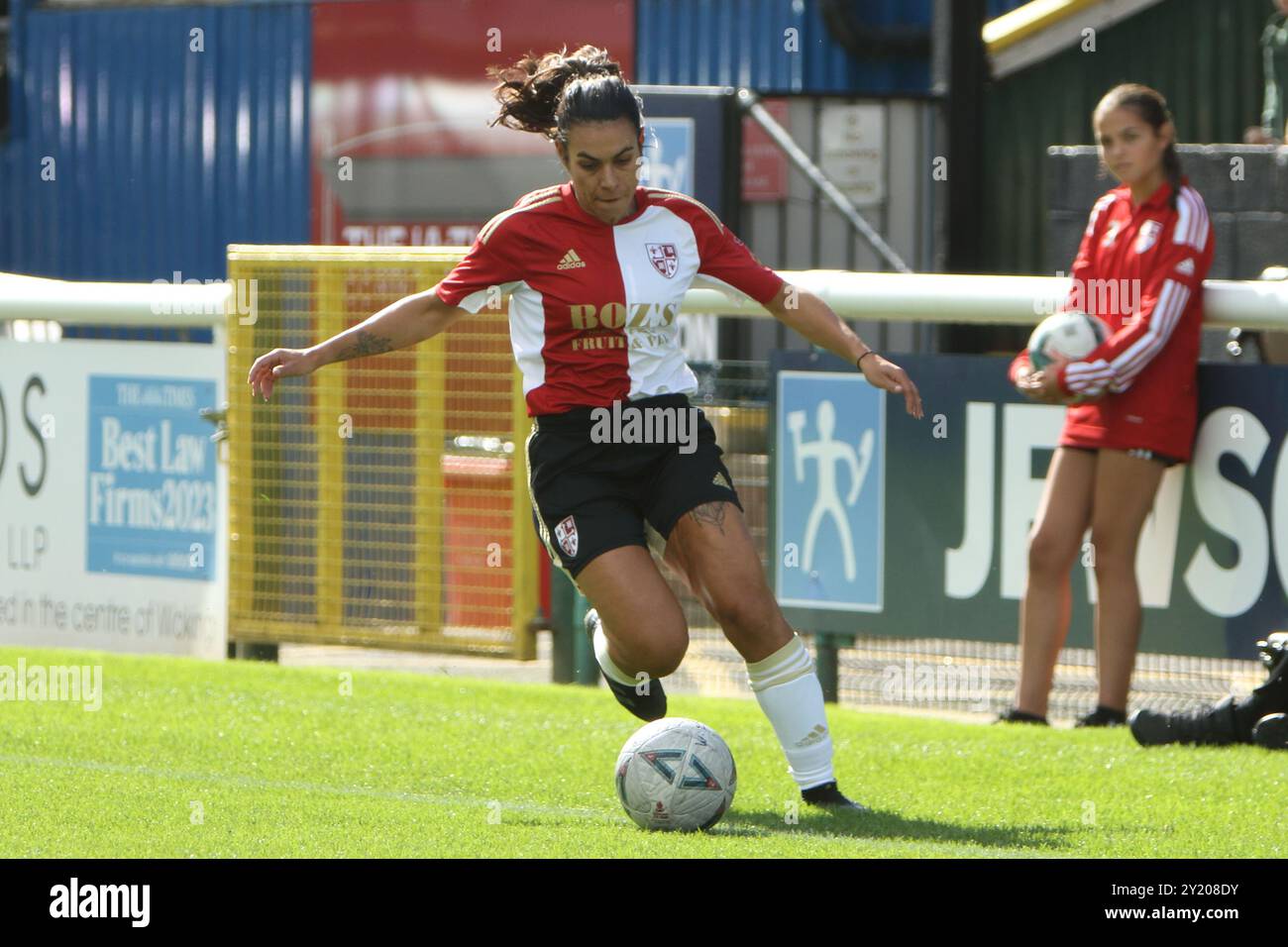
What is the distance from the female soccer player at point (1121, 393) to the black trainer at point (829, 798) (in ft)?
6.79

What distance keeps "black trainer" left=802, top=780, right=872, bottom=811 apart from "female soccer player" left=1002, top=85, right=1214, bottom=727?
2.07 m

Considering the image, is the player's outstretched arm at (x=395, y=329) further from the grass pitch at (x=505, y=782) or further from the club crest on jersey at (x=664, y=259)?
the grass pitch at (x=505, y=782)

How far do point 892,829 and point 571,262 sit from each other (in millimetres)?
1896

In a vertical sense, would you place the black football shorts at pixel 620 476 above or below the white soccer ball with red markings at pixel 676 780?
above

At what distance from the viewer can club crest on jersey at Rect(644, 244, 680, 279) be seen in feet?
21.6

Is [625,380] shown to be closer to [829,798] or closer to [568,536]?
[568,536]

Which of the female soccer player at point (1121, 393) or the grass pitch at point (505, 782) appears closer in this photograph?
the grass pitch at point (505, 782)

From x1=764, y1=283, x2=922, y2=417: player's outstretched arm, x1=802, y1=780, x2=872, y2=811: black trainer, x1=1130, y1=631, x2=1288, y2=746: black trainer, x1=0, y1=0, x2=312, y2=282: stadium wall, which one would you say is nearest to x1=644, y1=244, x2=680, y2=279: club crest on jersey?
x1=764, y1=283, x2=922, y2=417: player's outstretched arm

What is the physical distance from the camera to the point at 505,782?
23.4 feet

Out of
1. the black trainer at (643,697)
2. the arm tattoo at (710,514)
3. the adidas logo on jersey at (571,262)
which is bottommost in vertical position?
the black trainer at (643,697)

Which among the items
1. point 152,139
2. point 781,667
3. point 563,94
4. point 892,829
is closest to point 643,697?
point 781,667

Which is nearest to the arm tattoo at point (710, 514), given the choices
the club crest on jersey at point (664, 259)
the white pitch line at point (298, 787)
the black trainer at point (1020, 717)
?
the club crest on jersey at point (664, 259)

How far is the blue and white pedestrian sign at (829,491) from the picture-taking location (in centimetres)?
909

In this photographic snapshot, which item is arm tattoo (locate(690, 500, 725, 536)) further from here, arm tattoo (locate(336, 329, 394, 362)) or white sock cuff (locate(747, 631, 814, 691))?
arm tattoo (locate(336, 329, 394, 362))
